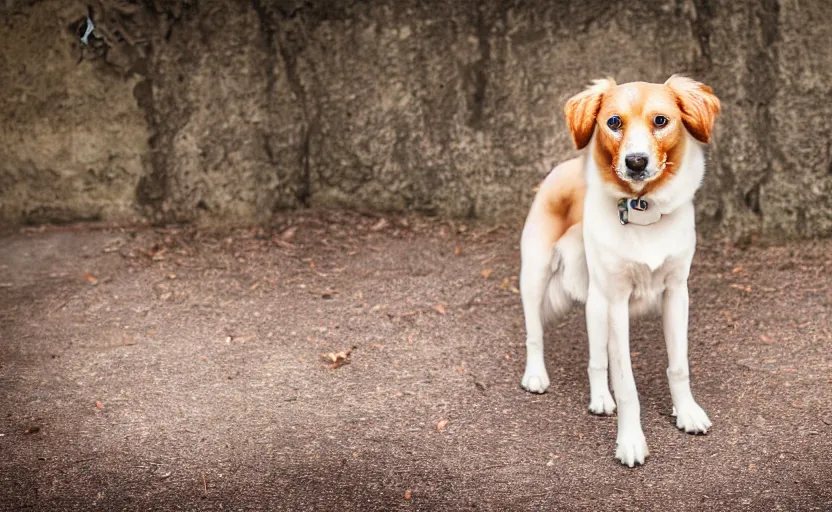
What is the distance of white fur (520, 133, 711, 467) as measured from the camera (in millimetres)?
3604

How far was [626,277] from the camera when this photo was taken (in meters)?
3.69

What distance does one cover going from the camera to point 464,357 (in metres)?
4.89

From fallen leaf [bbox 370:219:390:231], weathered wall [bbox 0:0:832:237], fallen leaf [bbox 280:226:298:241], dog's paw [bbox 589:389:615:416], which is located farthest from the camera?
fallen leaf [bbox 370:219:390:231]

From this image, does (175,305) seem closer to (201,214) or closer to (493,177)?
(201,214)

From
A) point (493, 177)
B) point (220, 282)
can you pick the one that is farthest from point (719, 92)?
point (220, 282)

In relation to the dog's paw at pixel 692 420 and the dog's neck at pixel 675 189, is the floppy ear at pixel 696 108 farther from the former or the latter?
the dog's paw at pixel 692 420

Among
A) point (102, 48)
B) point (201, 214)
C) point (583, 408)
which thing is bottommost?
point (583, 408)

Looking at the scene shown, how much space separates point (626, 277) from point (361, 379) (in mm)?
1599

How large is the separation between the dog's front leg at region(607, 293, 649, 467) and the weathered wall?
104 inches

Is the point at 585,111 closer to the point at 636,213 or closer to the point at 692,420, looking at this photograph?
the point at 636,213

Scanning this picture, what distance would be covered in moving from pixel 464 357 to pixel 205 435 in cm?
146

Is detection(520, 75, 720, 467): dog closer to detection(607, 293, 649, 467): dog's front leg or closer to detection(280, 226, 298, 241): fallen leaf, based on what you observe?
detection(607, 293, 649, 467): dog's front leg

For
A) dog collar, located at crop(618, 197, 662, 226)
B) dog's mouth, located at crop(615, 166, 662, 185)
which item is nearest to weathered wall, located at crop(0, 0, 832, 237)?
dog collar, located at crop(618, 197, 662, 226)

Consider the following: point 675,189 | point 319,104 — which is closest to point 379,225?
point 319,104
